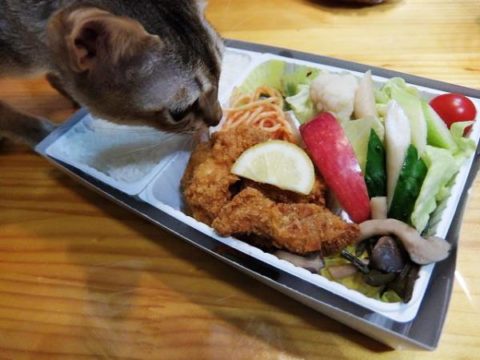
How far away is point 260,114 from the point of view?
1.42 meters

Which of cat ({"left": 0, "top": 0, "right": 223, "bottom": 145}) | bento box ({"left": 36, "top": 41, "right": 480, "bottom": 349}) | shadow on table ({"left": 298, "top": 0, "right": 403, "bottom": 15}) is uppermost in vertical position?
cat ({"left": 0, "top": 0, "right": 223, "bottom": 145})

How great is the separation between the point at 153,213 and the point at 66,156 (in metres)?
0.41

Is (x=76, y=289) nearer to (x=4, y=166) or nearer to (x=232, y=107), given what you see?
(x=4, y=166)

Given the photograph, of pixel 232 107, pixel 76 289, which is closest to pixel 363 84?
pixel 232 107

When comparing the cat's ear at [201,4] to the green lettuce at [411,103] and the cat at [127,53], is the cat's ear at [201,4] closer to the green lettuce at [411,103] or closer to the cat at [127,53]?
the cat at [127,53]

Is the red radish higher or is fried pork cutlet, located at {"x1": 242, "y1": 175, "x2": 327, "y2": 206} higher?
the red radish

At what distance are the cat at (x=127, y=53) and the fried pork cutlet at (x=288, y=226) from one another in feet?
1.07

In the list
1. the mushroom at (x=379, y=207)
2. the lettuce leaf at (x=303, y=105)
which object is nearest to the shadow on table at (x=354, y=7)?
the lettuce leaf at (x=303, y=105)

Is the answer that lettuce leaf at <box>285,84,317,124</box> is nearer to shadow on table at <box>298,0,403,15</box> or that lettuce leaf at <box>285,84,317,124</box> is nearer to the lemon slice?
the lemon slice

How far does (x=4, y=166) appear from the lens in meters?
1.54

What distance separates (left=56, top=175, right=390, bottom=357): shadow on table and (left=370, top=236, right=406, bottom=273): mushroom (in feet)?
0.59

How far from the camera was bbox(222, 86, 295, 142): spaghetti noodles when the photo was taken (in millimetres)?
1365

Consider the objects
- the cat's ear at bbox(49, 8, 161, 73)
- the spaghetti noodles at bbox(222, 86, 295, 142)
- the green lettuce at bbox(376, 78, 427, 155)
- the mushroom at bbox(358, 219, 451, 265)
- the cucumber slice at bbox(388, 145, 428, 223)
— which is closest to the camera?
the cat's ear at bbox(49, 8, 161, 73)

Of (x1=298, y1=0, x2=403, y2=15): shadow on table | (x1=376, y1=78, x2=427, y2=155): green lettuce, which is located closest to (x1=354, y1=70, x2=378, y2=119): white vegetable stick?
(x1=376, y1=78, x2=427, y2=155): green lettuce
